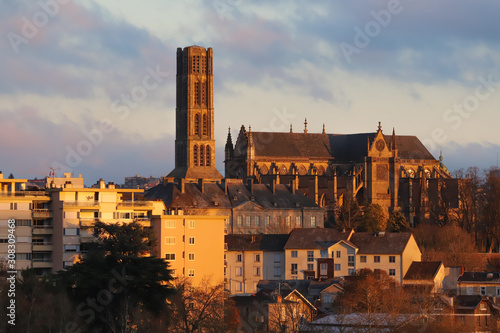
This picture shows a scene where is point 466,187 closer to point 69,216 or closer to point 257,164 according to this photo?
point 257,164

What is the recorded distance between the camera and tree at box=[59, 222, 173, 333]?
53.3 metres

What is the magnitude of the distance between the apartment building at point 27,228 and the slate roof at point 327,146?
77.3m

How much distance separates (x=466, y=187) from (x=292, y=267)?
41.4 meters

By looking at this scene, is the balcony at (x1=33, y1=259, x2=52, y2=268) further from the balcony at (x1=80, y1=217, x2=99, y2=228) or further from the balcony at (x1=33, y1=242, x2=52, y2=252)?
the balcony at (x1=80, y1=217, x2=99, y2=228)

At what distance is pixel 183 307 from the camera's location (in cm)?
5572

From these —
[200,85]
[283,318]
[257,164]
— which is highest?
[200,85]

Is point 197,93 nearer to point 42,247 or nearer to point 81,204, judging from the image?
point 81,204

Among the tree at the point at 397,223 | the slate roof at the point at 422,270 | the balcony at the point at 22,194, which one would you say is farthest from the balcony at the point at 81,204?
the tree at the point at 397,223

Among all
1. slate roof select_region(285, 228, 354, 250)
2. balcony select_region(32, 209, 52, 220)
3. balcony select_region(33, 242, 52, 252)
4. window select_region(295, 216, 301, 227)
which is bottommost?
balcony select_region(33, 242, 52, 252)

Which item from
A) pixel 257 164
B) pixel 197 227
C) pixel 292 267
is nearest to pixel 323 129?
pixel 257 164

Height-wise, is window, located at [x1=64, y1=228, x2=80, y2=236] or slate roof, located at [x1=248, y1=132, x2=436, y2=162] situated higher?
slate roof, located at [x1=248, y1=132, x2=436, y2=162]

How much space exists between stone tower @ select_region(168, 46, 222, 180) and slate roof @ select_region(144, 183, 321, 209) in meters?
26.9

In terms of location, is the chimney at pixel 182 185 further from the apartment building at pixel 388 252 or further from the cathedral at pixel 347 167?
the apartment building at pixel 388 252

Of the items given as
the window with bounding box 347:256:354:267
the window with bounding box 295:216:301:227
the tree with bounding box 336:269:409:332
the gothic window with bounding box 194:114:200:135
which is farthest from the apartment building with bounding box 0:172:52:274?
the gothic window with bounding box 194:114:200:135
